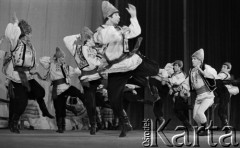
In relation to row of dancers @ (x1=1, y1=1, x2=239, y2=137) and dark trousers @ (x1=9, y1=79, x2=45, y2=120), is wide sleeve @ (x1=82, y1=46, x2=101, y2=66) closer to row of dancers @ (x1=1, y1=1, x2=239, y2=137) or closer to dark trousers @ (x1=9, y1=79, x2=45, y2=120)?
row of dancers @ (x1=1, y1=1, x2=239, y2=137)

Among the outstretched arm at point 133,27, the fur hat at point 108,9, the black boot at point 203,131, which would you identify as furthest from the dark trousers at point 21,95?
the black boot at point 203,131

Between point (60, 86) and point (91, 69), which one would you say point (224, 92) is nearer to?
point (91, 69)

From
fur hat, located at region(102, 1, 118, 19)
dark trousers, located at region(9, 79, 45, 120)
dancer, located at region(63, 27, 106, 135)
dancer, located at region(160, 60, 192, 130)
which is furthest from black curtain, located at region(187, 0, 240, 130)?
fur hat, located at region(102, 1, 118, 19)

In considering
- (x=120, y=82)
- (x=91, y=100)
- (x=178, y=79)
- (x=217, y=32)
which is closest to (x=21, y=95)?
(x=91, y=100)

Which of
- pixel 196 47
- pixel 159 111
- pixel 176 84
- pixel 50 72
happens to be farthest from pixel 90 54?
pixel 196 47

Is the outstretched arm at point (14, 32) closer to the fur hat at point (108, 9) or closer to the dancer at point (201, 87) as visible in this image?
the fur hat at point (108, 9)

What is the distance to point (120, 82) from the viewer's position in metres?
5.20

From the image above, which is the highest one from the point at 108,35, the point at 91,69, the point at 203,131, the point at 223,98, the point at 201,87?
the point at 108,35

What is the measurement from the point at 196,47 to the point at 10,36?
5.50m

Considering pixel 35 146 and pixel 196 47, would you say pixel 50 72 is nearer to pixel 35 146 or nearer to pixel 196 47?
pixel 35 146

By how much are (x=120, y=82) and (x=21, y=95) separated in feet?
5.28

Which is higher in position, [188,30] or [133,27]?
[188,30]

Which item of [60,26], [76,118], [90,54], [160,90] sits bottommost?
[76,118]

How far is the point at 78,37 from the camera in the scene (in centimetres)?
649
